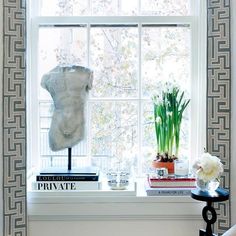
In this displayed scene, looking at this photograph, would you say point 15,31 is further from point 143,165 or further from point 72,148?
point 143,165

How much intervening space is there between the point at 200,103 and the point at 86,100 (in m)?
0.65

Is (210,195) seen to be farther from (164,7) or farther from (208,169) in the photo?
(164,7)

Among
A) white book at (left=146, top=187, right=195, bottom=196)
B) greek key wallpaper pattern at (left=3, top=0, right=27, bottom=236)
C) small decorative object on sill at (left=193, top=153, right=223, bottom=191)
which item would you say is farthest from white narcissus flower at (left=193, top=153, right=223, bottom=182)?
greek key wallpaper pattern at (left=3, top=0, right=27, bottom=236)

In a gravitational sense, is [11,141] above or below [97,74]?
below

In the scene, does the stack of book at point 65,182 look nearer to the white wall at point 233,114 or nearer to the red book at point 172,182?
the red book at point 172,182

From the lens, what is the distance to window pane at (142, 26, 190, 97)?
8.01 feet

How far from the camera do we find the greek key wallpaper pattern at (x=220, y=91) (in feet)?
7.13

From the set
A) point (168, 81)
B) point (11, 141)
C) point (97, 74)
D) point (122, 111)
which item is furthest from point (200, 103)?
point (11, 141)

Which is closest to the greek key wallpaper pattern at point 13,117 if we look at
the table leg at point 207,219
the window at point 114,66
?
the window at point 114,66

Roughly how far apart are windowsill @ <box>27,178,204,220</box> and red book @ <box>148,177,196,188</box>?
0.20 ft

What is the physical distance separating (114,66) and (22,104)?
0.61m

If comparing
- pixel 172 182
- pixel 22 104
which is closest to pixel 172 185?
pixel 172 182

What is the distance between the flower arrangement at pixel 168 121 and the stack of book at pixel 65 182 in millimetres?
411

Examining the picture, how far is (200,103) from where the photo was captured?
→ 7.71 feet
